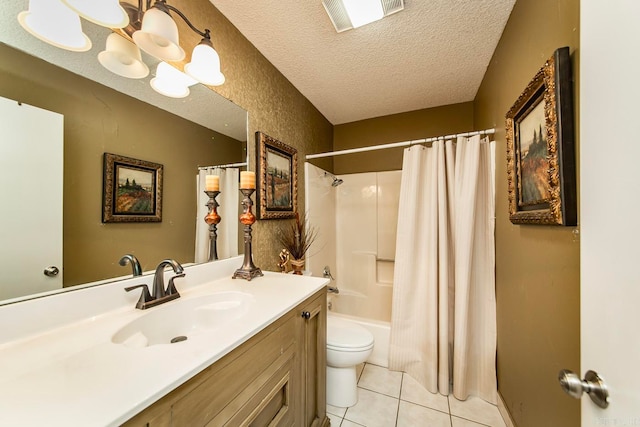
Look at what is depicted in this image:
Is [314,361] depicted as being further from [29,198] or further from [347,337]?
[29,198]

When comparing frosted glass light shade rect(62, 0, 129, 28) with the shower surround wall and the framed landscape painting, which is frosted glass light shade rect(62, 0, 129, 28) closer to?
the framed landscape painting

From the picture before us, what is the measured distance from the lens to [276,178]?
5.55 feet

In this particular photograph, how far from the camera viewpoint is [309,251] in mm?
2129

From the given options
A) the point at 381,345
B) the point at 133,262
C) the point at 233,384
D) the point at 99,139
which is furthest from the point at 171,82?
the point at 381,345

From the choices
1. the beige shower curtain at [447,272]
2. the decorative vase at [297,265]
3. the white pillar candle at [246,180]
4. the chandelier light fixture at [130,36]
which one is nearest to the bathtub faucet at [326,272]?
the decorative vase at [297,265]

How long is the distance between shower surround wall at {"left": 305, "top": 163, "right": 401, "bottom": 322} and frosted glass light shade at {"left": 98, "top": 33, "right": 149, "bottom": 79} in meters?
1.51

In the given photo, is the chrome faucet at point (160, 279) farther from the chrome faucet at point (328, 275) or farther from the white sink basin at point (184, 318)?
the chrome faucet at point (328, 275)

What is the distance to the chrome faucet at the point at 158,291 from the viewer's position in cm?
87

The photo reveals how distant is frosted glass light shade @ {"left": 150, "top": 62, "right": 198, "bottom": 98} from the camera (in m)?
1.04

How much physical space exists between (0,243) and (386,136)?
2.62 metres

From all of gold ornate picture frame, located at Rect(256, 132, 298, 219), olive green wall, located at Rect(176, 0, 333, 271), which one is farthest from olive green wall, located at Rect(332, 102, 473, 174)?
gold ornate picture frame, located at Rect(256, 132, 298, 219)

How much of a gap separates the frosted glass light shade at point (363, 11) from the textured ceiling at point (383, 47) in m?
0.07

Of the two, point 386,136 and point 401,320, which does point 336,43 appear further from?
point 401,320

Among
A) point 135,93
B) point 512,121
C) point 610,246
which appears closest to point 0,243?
point 135,93
